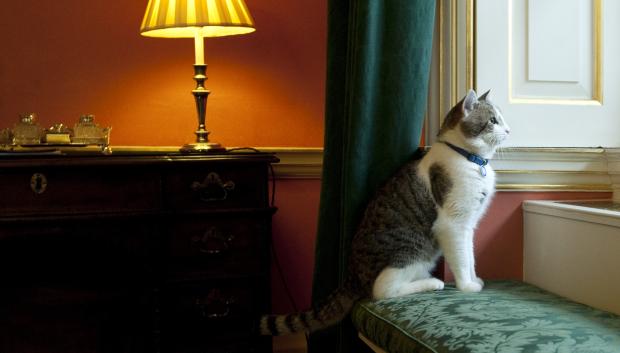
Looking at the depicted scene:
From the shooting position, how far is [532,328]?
3.64 ft

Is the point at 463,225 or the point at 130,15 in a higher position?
the point at 130,15

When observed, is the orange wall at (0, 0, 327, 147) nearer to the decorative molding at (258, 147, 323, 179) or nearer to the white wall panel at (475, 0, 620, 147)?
the decorative molding at (258, 147, 323, 179)

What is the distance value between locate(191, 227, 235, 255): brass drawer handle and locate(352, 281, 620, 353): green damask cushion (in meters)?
0.41

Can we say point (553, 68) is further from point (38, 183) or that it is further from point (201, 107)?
point (38, 183)

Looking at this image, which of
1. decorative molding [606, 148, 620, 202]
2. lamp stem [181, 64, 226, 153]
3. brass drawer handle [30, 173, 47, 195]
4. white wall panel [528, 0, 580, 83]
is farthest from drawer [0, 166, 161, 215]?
decorative molding [606, 148, 620, 202]

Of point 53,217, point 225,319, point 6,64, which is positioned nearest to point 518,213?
point 225,319

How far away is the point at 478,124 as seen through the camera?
4.98 ft

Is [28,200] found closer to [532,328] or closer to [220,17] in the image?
[220,17]

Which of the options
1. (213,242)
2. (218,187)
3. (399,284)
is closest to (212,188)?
(218,187)

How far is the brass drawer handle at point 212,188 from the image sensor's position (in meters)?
1.71

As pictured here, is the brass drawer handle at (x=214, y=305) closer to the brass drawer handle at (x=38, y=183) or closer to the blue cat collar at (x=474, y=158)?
the brass drawer handle at (x=38, y=183)

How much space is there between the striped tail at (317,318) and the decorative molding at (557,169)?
0.53 m

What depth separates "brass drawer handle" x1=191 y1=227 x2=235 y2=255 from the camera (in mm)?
1716

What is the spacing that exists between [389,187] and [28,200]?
35.8 inches
